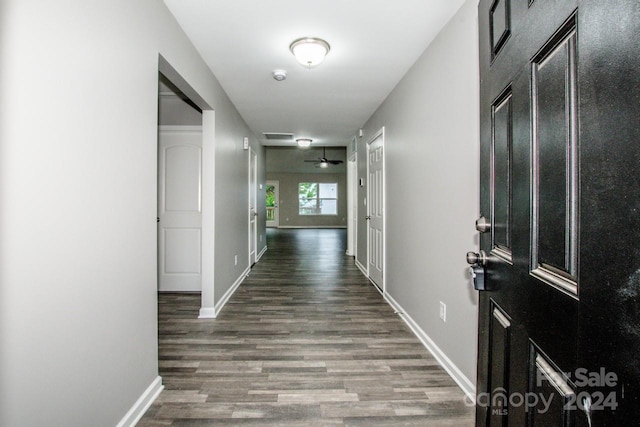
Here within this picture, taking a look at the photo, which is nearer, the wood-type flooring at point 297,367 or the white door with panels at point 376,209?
the wood-type flooring at point 297,367

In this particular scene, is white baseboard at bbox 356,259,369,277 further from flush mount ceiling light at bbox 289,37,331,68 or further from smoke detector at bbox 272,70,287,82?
flush mount ceiling light at bbox 289,37,331,68

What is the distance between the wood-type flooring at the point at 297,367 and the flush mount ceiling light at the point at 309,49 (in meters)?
2.19

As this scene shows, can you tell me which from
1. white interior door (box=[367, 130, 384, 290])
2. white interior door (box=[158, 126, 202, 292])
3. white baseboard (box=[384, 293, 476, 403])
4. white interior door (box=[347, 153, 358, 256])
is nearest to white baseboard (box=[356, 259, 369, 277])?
white interior door (box=[367, 130, 384, 290])

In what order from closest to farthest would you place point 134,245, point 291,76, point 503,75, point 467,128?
point 503,75 → point 134,245 → point 467,128 → point 291,76

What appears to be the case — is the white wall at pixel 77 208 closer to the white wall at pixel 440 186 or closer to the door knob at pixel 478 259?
the door knob at pixel 478 259

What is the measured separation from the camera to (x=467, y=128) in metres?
1.87

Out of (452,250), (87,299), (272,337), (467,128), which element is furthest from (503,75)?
(272,337)

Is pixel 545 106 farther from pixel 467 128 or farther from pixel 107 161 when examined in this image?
pixel 107 161

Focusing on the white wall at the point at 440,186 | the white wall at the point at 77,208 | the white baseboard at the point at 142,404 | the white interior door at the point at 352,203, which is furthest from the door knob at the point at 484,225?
the white interior door at the point at 352,203

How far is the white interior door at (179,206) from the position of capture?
3777 millimetres

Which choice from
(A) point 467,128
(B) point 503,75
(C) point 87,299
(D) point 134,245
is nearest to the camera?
(B) point 503,75

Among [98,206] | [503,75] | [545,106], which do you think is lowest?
[98,206]

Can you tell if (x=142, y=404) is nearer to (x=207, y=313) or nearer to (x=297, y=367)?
(x=297, y=367)

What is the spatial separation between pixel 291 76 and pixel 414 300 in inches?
92.8
